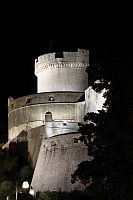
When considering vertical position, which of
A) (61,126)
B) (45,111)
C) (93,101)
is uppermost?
(45,111)

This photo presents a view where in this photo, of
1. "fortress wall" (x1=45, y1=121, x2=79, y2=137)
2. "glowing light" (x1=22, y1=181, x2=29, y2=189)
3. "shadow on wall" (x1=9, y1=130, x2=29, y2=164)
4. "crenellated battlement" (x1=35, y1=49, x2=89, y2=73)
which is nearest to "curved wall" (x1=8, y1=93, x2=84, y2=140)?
"shadow on wall" (x1=9, y1=130, x2=29, y2=164)

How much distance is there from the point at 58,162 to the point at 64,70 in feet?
52.0

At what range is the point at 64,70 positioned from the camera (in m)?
56.7

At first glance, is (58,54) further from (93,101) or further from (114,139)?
(114,139)

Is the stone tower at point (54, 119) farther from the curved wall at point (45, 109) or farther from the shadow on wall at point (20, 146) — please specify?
the shadow on wall at point (20, 146)

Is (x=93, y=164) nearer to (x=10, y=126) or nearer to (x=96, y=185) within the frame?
(x=96, y=185)

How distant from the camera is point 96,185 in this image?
29.4 metres

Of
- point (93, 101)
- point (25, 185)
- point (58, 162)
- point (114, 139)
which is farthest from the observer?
point (93, 101)

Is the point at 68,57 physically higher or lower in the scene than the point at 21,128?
higher

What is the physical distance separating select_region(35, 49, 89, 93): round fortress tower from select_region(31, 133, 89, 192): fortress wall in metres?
12.7

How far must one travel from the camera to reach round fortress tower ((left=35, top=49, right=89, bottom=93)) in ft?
185

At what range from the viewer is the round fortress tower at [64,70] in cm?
5638

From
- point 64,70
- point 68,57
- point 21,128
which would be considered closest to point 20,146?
point 21,128

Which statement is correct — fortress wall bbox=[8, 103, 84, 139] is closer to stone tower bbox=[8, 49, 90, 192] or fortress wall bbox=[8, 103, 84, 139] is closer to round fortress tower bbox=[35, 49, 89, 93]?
stone tower bbox=[8, 49, 90, 192]
